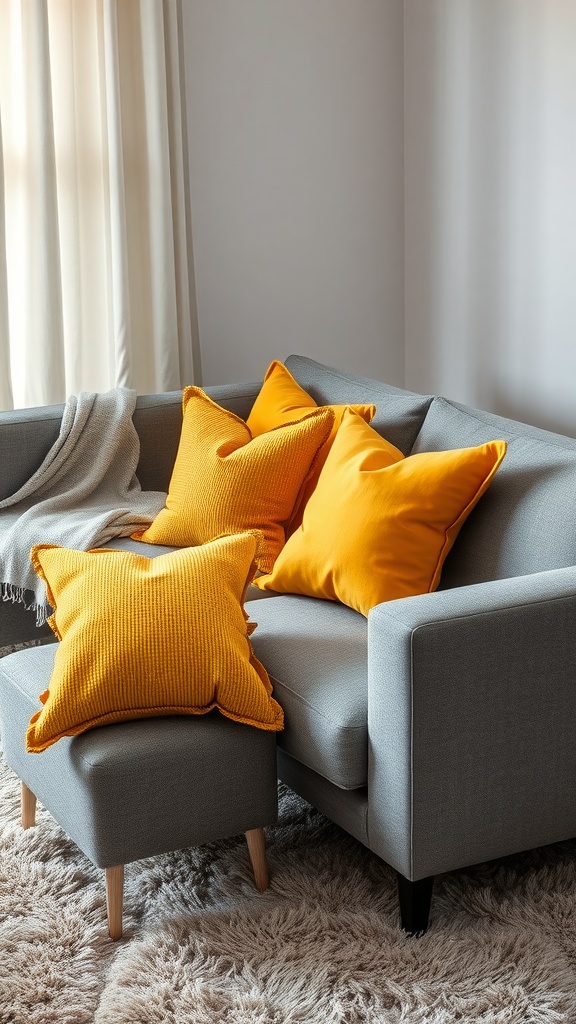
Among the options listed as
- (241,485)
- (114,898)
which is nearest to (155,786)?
(114,898)

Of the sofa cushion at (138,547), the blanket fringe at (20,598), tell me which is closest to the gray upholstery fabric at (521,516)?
the sofa cushion at (138,547)

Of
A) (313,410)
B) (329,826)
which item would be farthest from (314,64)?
(329,826)

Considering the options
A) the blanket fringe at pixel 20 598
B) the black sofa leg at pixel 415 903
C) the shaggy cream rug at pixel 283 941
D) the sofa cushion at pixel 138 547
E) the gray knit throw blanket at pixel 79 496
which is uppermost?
the gray knit throw blanket at pixel 79 496

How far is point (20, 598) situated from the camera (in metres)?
3.05

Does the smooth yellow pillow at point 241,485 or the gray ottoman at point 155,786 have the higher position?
the smooth yellow pillow at point 241,485

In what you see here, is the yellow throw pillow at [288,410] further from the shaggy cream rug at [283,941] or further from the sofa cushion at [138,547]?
the shaggy cream rug at [283,941]

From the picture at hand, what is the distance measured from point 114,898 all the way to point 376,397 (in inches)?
62.3

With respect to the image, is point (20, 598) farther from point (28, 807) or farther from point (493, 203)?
point (493, 203)

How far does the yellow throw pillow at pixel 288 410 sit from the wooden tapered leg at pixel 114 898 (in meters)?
1.12

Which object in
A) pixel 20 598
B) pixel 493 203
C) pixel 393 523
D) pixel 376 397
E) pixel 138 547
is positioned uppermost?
pixel 493 203

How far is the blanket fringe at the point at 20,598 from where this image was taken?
3021 mm

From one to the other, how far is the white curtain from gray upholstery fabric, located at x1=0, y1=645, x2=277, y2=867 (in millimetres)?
1837

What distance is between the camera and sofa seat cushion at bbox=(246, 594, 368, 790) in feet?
6.81

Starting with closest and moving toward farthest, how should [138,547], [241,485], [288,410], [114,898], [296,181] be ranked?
[114,898], [241,485], [138,547], [288,410], [296,181]
